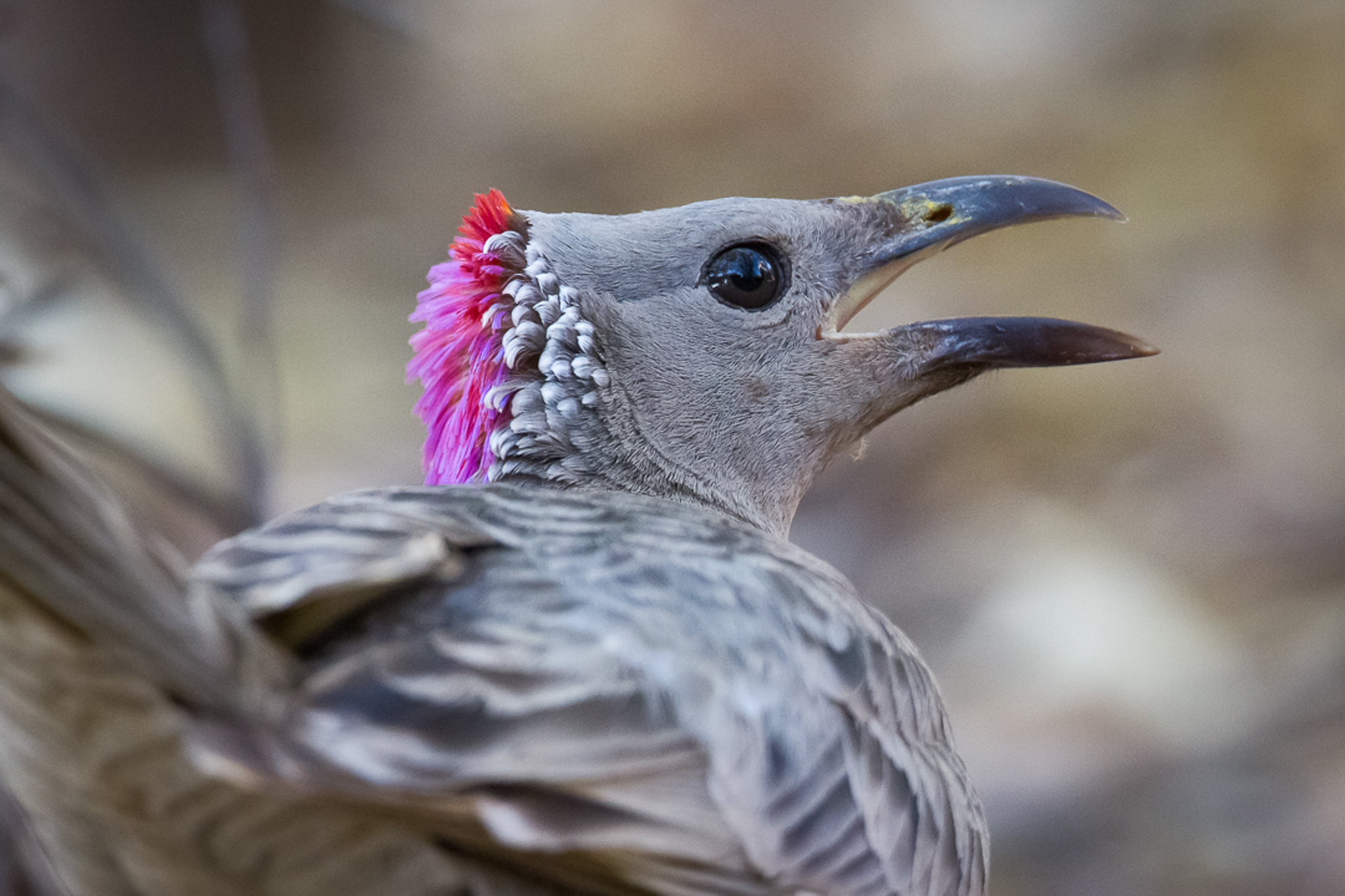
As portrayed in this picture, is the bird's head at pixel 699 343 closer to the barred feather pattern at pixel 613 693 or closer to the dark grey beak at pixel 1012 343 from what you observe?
the dark grey beak at pixel 1012 343

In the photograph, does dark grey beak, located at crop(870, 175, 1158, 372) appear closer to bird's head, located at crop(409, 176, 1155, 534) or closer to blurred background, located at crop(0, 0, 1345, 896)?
bird's head, located at crop(409, 176, 1155, 534)

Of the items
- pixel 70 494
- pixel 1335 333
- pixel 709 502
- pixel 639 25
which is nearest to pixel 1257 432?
pixel 1335 333

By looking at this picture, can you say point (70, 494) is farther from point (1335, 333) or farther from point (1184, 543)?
point (1335, 333)

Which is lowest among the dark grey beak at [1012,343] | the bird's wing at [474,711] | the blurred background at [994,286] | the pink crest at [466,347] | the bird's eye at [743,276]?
the bird's wing at [474,711]

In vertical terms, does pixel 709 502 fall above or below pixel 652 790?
above

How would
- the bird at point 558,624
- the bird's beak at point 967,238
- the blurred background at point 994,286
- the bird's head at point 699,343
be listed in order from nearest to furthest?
the bird at point 558,624, the bird's head at point 699,343, the bird's beak at point 967,238, the blurred background at point 994,286

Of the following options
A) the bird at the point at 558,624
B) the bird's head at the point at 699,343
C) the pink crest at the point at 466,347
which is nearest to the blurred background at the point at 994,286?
the pink crest at the point at 466,347

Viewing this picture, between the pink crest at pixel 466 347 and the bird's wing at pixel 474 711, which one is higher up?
the pink crest at pixel 466 347
